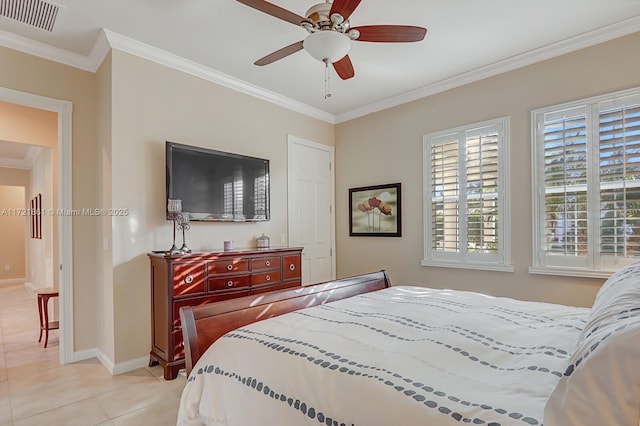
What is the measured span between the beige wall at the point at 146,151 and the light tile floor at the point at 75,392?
321mm

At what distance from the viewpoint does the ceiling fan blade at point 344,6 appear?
2.01 meters

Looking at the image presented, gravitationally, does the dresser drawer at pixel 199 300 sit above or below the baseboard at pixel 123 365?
above

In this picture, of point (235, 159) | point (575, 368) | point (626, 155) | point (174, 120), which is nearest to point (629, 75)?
point (626, 155)

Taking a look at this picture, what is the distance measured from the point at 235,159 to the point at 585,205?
3.45 m

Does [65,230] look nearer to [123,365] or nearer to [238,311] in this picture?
[123,365]

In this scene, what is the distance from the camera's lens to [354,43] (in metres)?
3.18

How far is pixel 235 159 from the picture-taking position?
3816 mm

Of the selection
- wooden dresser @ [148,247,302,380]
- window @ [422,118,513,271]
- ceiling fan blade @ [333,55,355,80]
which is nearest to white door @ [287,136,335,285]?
wooden dresser @ [148,247,302,380]

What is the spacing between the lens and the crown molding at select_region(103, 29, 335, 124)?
3.07 m

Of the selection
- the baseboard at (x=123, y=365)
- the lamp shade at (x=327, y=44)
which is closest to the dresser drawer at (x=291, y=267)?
the baseboard at (x=123, y=365)

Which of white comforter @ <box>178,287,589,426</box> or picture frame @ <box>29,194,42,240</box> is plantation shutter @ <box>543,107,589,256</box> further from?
picture frame @ <box>29,194,42,240</box>

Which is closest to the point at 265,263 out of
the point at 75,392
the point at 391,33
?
the point at 75,392

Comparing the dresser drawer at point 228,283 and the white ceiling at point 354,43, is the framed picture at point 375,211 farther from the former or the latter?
the dresser drawer at point 228,283

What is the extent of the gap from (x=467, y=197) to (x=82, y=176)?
401 cm
